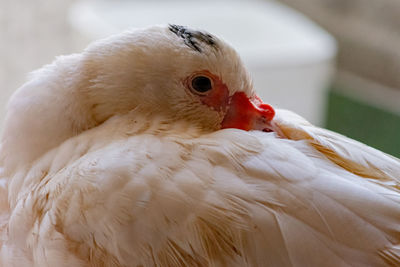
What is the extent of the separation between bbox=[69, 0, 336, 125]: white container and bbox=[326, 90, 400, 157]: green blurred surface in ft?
0.92

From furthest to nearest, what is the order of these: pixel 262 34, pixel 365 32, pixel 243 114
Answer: pixel 365 32 → pixel 262 34 → pixel 243 114

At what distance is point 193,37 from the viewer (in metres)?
0.63

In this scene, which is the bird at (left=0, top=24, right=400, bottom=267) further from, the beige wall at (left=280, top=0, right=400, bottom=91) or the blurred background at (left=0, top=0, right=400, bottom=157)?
the beige wall at (left=280, top=0, right=400, bottom=91)

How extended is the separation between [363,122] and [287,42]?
1.83 ft

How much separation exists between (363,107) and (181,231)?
1.91 m

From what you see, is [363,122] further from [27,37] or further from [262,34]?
[27,37]

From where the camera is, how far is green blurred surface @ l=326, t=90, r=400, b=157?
2074mm

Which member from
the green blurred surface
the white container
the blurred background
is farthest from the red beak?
the green blurred surface

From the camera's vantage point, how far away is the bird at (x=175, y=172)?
526 mm

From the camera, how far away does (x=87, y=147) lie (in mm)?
618

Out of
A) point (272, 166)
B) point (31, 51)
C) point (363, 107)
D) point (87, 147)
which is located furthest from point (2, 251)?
point (363, 107)

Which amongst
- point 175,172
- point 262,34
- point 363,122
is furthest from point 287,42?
point 175,172

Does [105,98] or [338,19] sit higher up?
[105,98]

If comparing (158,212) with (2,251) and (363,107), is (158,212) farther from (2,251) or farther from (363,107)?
(363,107)
